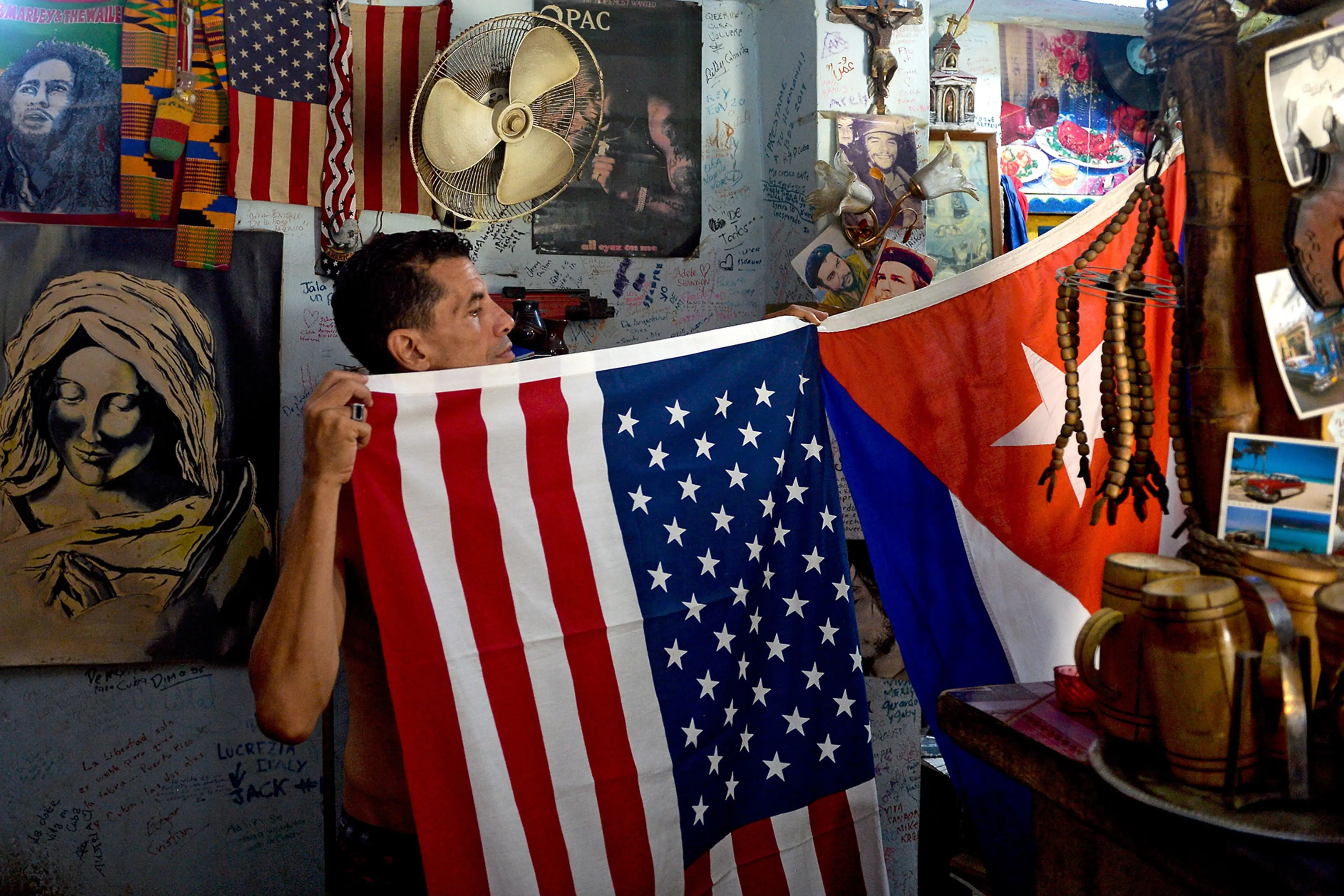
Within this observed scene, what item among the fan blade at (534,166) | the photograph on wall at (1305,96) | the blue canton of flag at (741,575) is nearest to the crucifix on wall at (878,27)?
the fan blade at (534,166)

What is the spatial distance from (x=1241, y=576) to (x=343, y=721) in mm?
2683

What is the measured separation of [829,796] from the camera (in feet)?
6.07

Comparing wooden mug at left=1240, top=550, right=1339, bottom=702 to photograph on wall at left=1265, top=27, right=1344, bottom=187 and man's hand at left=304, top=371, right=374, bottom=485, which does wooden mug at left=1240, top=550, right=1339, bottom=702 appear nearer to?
photograph on wall at left=1265, top=27, right=1344, bottom=187

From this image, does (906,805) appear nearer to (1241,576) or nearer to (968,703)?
(968,703)

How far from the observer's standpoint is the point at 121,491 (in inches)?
109

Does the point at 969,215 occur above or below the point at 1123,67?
below

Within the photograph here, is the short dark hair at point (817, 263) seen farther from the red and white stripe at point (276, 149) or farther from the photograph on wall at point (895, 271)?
the red and white stripe at point (276, 149)

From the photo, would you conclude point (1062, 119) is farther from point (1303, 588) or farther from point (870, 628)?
point (1303, 588)

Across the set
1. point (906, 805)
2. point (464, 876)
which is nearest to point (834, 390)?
point (464, 876)

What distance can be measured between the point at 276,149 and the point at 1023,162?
3241 millimetres

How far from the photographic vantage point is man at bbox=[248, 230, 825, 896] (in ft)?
5.20

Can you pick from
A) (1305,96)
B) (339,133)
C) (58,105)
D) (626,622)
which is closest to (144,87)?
(58,105)

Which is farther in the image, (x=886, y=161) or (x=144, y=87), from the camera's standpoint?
(x=886, y=161)

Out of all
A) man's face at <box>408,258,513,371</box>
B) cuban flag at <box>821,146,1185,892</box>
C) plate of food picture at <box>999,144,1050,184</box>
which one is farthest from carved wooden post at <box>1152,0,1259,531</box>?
plate of food picture at <box>999,144,1050,184</box>
